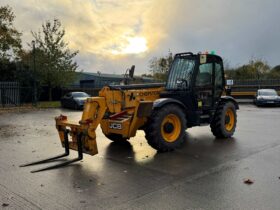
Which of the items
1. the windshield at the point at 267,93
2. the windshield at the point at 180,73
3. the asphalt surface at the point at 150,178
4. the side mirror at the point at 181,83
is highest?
the windshield at the point at 180,73

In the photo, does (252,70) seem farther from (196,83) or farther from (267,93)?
(196,83)

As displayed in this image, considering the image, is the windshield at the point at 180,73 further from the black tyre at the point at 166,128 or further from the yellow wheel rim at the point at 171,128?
the yellow wheel rim at the point at 171,128

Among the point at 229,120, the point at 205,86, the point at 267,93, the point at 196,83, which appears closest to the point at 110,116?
the point at 196,83

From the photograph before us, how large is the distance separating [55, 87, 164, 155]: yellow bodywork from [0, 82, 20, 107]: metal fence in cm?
2168

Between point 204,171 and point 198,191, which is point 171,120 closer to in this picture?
point 204,171

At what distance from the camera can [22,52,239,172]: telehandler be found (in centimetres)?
701

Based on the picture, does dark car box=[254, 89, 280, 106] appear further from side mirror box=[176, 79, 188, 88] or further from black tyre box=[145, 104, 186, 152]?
black tyre box=[145, 104, 186, 152]

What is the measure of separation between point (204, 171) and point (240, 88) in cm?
2697

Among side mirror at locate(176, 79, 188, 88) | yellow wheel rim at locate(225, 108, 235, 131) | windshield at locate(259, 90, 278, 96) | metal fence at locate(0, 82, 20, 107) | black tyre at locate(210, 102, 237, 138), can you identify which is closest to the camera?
side mirror at locate(176, 79, 188, 88)

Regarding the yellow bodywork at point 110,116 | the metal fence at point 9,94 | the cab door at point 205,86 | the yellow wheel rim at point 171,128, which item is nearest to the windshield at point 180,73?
the cab door at point 205,86

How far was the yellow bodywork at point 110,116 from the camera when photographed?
21.8 ft

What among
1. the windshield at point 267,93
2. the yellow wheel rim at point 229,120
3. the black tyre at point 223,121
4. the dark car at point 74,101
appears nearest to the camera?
the black tyre at point 223,121

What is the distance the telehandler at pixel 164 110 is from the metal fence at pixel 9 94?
841 inches

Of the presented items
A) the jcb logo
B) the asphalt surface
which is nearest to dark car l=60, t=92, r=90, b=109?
the asphalt surface
